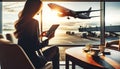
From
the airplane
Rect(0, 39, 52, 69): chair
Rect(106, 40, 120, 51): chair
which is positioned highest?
the airplane

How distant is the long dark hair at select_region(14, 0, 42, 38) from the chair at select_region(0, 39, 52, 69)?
2.89 ft

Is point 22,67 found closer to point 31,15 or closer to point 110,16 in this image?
point 31,15

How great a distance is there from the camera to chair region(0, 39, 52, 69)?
1880 millimetres

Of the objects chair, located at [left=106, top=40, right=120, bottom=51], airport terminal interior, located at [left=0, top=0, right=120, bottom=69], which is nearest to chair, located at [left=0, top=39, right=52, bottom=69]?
chair, located at [left=106, top=40, right=120, bottom=51]

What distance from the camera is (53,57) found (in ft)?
11.7

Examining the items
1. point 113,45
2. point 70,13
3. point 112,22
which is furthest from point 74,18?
point 113,45

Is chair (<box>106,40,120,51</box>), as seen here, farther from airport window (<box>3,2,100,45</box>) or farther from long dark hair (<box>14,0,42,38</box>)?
long dark hair (<box>14,0,42,38</box>)

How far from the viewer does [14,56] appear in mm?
1913

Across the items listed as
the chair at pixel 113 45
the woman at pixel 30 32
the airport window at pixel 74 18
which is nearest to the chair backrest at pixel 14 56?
the woman at pixel 30 32

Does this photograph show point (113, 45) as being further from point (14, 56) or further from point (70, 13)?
point (14, 56)

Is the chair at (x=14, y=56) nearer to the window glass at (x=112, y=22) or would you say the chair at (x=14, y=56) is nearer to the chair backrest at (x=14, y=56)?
the chair backrest at (x=14, y=56)

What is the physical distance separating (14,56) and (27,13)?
1.04 m

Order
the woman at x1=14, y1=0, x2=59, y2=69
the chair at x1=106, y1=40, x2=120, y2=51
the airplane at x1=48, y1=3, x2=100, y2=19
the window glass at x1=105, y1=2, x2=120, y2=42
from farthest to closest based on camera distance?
the airplane at x1=48, y1=3, x2=100, y2=19 < the window glass at x1=105, y1=2, x2=120, y2=42 < the chair at x1=106, y1=40, x2=120, y2=51 < the woman at x1=14, y1=0, x2=59, y2=69

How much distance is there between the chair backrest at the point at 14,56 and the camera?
6.17ft
